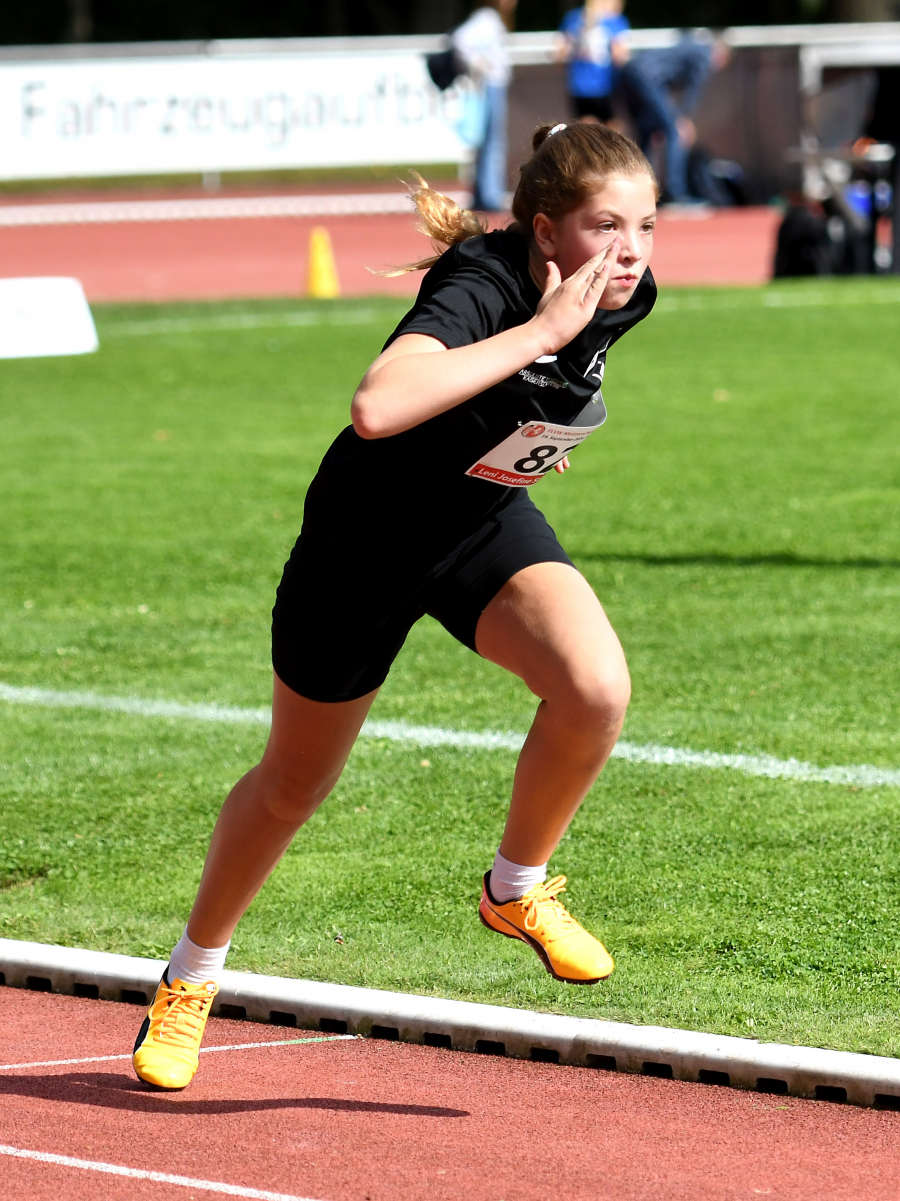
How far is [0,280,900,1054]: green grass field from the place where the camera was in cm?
490

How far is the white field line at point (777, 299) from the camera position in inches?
747

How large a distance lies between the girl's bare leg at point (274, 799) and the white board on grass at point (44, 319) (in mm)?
9741

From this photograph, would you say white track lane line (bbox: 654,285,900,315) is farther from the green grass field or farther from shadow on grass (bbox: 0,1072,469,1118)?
shadow on grass (bbox: 0,1072,469,1118)

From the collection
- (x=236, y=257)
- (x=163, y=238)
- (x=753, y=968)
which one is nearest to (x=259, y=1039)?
(x=753, y=968)

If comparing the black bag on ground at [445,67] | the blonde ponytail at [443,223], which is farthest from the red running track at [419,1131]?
the black bag on ground at [445,67]

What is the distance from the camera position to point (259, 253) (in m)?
26.4

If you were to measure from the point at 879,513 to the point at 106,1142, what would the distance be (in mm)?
7111

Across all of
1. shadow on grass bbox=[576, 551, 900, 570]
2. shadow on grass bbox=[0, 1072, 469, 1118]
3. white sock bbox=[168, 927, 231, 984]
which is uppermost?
white sock bbox=[168, 927, 231, 984]

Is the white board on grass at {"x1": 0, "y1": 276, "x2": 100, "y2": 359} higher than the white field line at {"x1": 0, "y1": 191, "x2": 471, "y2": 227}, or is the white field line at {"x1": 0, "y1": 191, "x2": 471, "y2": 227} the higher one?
the white board on grass at {"x1": 0, "y1": 276, "x2": 100, "y2": 359}

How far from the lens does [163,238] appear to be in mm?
28266

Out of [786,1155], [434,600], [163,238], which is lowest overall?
[163,238]

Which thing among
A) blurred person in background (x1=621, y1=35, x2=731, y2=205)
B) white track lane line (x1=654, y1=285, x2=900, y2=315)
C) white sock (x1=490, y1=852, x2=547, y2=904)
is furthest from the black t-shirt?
blurred person in background (x1=621, y1=35, x2=731, y2=205)

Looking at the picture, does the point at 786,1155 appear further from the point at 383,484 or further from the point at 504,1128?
the point at 383,484

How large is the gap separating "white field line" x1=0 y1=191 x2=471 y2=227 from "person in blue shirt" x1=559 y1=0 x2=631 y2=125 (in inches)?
236
